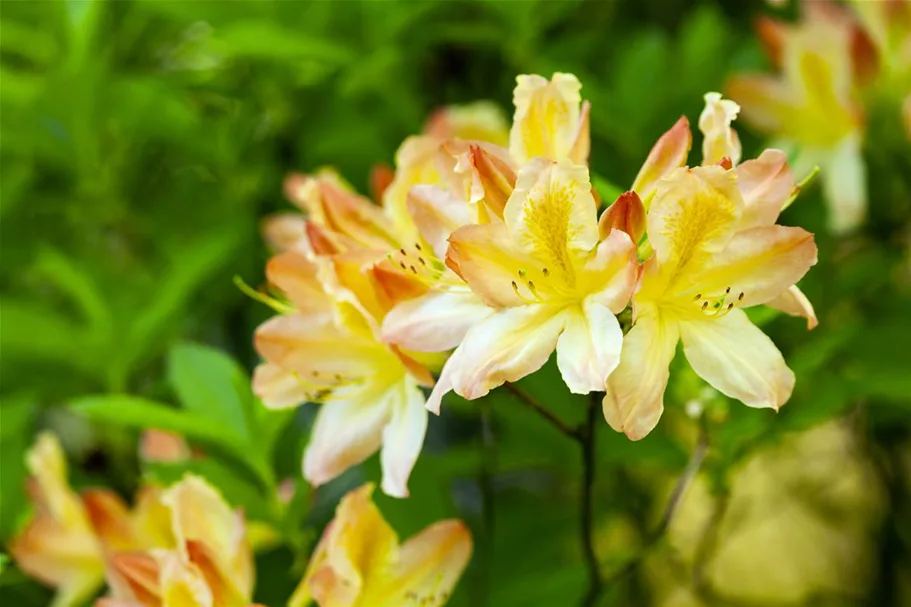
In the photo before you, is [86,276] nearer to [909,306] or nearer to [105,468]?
[105,468]

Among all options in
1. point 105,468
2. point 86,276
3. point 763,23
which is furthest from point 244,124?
point 763,23

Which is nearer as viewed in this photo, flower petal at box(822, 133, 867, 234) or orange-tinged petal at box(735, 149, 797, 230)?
orange-tinged petal at box(735, 149, 797, 230)

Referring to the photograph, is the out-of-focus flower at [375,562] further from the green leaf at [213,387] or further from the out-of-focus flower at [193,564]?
the green leaf at [213,387]

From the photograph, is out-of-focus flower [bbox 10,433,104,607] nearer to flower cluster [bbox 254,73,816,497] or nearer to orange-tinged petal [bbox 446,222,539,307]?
flower cluster [bbox 254,73,816,497]

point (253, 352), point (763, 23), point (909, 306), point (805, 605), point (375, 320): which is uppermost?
point (375, 320)

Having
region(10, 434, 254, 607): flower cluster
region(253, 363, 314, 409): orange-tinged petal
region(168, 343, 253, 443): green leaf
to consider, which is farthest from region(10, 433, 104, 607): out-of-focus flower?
region(253, 363, 314, 409): orange-tinged petal

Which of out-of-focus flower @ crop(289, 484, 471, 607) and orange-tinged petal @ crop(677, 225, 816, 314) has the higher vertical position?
orange-tinged petal @ crop(677, 225, 816, 314)
